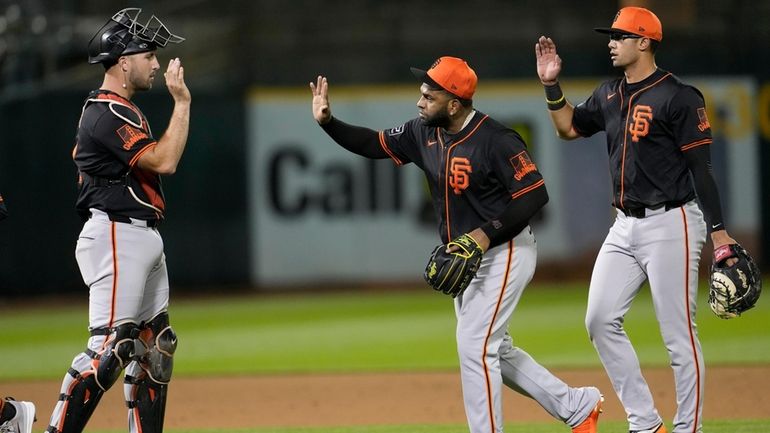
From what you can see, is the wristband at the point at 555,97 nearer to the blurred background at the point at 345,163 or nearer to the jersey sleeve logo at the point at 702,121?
the jersey sleeve logo at the point at 702,121

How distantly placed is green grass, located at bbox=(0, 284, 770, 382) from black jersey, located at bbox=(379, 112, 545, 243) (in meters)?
4.01

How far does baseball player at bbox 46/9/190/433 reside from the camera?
5.09 metres

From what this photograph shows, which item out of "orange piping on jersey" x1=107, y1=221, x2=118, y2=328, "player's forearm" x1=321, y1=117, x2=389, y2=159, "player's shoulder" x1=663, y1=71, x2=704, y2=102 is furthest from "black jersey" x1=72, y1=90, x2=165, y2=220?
"player's shoulder" x1=663, y1=71, x2=704, y2=102

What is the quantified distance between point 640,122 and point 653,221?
462mm

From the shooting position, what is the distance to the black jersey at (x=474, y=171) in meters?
5.09

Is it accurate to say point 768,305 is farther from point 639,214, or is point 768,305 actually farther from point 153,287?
point 153,287

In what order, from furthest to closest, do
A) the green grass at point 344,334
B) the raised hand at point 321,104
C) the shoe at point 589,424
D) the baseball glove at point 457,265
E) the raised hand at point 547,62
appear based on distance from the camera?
the green grass at point 344,334 < the raised hand at point 547,62 < the raised hand at point 321,104 < the shoe at point 589,424 < the baseball glove at point 457,265

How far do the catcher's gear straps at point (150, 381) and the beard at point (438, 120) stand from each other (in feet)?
5.05

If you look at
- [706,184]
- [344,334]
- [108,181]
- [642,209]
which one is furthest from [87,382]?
[344,334]

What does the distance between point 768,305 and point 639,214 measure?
803 centimetres

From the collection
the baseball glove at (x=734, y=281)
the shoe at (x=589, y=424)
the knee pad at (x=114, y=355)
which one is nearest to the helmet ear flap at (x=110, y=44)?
the knee pad at (x=114, y=355)

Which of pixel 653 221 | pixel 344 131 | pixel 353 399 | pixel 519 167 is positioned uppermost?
pixel 344 131

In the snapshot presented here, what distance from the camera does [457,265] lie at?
16.3 feet

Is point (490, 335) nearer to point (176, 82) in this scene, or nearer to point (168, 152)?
point (168, 152)
